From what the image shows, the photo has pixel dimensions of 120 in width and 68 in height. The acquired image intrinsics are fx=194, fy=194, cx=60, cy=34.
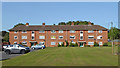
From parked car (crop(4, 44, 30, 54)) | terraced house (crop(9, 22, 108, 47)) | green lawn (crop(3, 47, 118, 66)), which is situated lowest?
green lawn (crop(3, 47, 118, 66))

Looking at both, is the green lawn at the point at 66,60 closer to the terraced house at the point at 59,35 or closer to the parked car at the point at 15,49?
the parked car at the point at 15,49

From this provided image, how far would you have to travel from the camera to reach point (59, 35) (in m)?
78.3

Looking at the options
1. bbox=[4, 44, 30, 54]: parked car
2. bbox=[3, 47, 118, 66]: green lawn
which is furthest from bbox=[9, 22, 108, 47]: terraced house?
bbox=[3, 47, 118, 66]: green lawn

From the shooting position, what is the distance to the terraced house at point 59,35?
7719 centimetres

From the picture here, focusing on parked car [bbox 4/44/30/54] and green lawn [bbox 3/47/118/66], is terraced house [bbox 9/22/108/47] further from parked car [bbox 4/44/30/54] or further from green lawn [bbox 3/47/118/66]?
green lawn [bbox 3/47/118/66]

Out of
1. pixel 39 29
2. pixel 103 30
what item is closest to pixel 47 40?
pixel 39 29

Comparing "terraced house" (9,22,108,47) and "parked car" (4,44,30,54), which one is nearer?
"parked car" (4,44,30,54)

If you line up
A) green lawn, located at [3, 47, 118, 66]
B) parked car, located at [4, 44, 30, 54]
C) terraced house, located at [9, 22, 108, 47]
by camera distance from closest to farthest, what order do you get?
green lawn, located at [3, 47, 118, 66] < parked car, located at [4, 44, 30, 54] < terraced house, located at [9, 22, 108, 47]

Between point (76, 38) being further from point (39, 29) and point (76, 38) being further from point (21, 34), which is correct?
point (21, 34)

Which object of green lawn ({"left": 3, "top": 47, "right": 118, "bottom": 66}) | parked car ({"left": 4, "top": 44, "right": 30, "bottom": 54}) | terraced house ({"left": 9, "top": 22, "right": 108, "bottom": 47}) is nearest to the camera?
green lawn ({"left": 3, "top": 47, "right": 118, "bottom": 66})

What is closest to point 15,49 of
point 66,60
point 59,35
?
point 66,60

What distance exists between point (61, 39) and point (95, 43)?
44.6 feet

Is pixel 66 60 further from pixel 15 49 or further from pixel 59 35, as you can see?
pixel 59 35

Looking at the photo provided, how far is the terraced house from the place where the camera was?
77.2 meters
